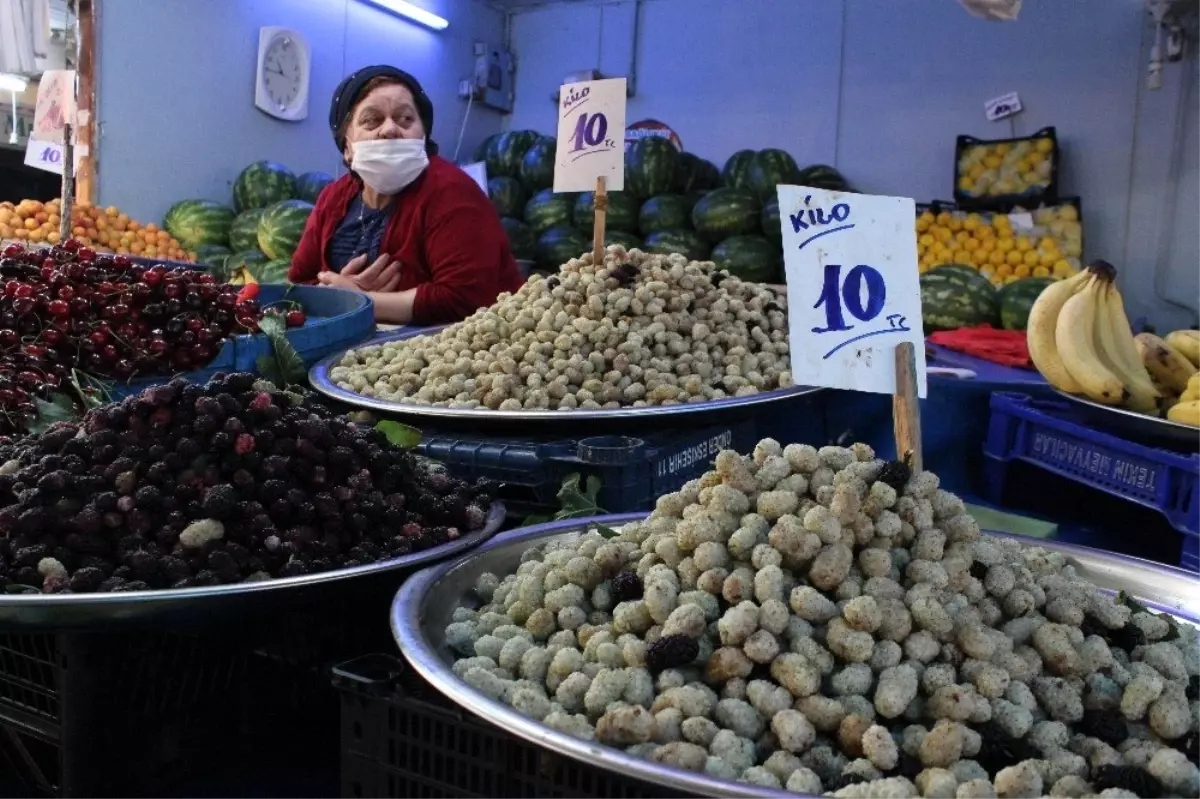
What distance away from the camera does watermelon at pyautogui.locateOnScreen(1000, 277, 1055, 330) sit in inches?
132

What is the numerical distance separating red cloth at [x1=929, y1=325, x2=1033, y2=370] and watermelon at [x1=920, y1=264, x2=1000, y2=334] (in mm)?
479

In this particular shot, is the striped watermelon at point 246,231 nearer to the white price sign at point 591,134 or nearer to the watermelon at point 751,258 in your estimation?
the watermelon at point 751,258

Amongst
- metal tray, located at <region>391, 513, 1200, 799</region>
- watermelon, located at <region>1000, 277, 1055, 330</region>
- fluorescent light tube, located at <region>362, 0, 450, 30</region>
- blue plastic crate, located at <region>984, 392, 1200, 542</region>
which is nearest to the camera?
metal tray, located at <region>391, 513, 1200, 799</region>

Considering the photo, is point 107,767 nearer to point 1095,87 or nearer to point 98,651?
point 98,651

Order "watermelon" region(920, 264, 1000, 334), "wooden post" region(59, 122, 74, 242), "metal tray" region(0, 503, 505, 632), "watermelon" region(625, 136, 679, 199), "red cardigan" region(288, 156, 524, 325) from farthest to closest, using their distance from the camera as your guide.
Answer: "watermelon" region(625, 136, 679, 199)
"watermelon" region(920, 264, 1000, 334)
"red cardigan" region(288, 156, 524, 325)
"wooden post" region(59, 122, 74, 242)
"metal tray" region(0, 503, 505, 632)

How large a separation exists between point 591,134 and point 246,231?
10.7 ft

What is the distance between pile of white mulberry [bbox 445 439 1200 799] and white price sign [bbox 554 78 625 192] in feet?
4.11

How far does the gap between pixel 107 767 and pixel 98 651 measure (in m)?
0.12

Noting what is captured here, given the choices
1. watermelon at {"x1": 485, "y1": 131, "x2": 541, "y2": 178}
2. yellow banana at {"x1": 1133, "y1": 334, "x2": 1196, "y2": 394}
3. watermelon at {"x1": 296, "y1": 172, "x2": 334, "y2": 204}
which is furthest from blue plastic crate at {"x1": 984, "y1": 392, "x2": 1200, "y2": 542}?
watermelon at {"x1": 485, "y1": 131, "x2": 541, "y2": 178}

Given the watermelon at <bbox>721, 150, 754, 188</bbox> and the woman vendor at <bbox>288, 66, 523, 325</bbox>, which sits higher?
the watermelon at <bbox>721, 150, 754, 188</bbox>

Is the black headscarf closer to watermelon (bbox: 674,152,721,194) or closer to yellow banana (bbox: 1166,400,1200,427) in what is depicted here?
yellow banana (bbox: 1166,400,1200,427)

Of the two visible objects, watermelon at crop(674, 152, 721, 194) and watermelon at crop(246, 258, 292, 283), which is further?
watermelon at crop(674, 152, 721, 194)

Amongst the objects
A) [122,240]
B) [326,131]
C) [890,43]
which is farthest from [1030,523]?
[326,131]

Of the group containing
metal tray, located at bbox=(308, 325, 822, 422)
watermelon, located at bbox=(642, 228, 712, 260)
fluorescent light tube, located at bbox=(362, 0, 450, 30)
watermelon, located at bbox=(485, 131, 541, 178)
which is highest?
fluorescent light tube, located at bbox=(362, 0, 450, 30)
